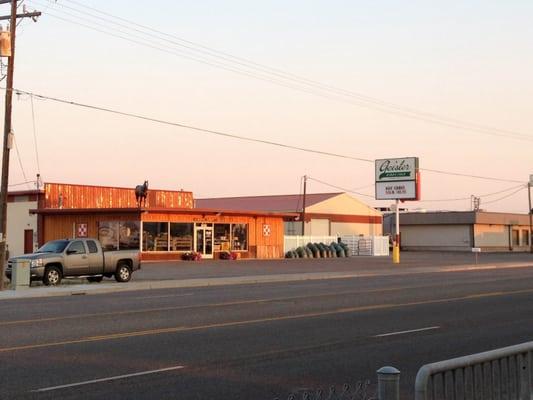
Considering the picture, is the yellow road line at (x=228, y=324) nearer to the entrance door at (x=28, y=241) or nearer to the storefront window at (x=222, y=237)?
the storefront window at (x=222, y=237)

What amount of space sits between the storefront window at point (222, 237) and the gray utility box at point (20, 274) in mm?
27012

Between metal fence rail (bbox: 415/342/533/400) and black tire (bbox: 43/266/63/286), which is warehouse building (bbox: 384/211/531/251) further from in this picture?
metal fence rail (bbox: 415/342/533/400)

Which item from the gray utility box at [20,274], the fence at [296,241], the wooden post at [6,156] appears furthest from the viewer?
the fence at [296,241]

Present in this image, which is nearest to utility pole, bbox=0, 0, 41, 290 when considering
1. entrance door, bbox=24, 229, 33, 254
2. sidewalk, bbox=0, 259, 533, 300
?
sidewalk, bbox=0, 259, 533, 300

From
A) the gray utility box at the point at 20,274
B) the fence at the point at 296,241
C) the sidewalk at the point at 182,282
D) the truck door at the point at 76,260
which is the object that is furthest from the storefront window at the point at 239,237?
the gray utility box at the point at 20,274

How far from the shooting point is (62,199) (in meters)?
53.0

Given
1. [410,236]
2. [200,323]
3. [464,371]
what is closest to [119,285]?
[200,323]

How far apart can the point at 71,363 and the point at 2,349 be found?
187 cm

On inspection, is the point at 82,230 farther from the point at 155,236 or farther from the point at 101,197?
the point at 101,197

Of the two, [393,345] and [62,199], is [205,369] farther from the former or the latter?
[62,199]

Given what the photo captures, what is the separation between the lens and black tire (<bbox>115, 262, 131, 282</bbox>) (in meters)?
30.3

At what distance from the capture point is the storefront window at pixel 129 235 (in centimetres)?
4828

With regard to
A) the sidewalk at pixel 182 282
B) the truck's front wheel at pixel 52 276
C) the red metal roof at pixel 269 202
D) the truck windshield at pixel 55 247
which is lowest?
the sidewalk at pixel 182 282

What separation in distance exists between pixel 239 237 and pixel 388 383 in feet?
165
